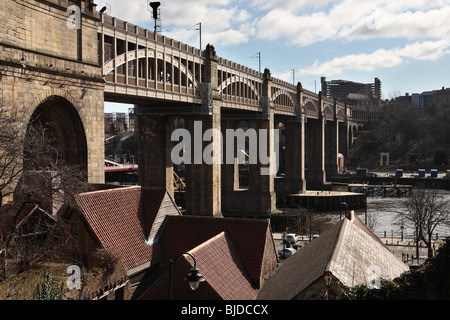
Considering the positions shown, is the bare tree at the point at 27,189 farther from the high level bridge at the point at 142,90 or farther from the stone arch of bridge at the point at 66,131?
the stone arch of bridge at the point at 66,131

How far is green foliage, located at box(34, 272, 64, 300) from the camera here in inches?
623

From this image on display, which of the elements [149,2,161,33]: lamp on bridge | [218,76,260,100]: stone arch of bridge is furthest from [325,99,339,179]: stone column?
[149,2,161,33]: lamp on bridge

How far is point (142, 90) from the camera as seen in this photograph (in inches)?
1441

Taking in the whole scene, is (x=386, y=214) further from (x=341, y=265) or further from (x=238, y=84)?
(x=341, y=265)

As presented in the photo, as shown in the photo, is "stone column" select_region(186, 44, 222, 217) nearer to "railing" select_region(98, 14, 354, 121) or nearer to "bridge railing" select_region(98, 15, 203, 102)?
"railing" select_region(98, 14, 354, 121)

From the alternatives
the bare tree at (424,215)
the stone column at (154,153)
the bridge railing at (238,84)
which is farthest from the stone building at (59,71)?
the bare tree at (424,215)

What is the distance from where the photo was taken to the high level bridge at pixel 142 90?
2381 centimetres

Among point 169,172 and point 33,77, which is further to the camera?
point 169,172

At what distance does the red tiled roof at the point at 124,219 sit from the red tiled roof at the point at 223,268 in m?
3.65

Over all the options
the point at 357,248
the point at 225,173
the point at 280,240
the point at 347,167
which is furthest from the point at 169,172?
the point at 347,167

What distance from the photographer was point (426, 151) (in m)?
140
